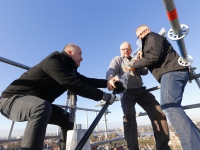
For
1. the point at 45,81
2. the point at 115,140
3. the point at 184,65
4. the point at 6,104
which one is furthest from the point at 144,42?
the point at 115,140

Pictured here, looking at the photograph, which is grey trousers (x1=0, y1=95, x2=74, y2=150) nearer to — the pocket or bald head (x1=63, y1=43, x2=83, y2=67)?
the pocket

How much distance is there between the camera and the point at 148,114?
206cm

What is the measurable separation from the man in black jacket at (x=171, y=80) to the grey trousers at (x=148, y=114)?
1.77 ft

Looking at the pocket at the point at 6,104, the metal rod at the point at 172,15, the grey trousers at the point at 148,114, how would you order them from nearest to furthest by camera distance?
the metal rod at the point at 172,15 < the pocket at the point at 6,104 < the grey trousers at the point at 148,114

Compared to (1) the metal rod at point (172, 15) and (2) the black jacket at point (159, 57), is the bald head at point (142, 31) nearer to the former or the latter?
(2) the black jacket at point (159, 57)

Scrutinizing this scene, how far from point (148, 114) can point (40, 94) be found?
4.81 ft

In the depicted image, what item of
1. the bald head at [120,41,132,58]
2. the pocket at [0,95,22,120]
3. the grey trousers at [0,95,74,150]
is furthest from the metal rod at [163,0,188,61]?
the bald head at [120,41,132,58]

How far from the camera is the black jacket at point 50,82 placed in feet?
4.28

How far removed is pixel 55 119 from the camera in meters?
1.66

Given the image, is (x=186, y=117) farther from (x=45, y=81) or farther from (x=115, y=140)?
(x=115, y=140)

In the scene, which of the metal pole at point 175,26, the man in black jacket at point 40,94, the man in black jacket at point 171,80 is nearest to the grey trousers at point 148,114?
the man in black jacket at point 171,80

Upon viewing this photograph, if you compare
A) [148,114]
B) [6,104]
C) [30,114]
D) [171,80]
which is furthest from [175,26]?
[148,114]

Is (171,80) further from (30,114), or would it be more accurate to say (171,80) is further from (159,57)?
(30,114)

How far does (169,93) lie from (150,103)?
0.77m
